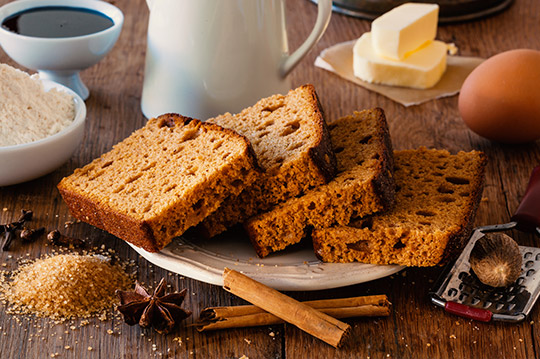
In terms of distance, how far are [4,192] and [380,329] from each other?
37.1 inches

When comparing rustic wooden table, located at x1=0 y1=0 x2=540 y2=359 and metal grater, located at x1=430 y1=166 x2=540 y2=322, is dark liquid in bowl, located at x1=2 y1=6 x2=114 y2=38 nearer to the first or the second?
rustic wooden table, located at x1=0 y1=0 x2=540 y2=359

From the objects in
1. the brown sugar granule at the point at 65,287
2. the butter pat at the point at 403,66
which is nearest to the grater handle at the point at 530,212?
the butter pat at the point at 403,66

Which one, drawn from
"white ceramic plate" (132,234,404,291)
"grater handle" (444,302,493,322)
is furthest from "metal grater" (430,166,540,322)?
"white ceramic plate" (132,234,404,291)

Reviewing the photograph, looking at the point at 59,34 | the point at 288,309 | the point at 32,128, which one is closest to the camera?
the point at 288,309

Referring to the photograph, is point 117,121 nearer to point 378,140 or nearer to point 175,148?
point 175,148

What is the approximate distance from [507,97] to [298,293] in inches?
30.6

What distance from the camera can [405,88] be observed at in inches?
84.7

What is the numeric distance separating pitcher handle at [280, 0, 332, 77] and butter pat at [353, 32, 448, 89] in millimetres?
364

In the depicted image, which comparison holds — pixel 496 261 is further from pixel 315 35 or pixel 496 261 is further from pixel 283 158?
pixel 315 35

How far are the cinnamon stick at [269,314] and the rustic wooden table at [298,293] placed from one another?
0.06 ft

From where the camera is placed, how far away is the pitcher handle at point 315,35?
1791 millimetres

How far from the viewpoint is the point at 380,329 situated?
49.4 inches

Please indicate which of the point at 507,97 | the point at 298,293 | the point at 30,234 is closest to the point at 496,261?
the point at 298,293

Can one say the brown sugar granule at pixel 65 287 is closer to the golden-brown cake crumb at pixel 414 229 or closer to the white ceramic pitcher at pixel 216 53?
the golden-brown cake crumb at pixel 414 229
